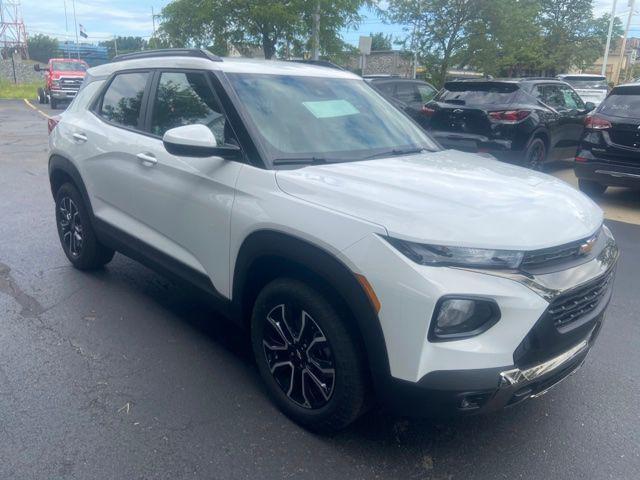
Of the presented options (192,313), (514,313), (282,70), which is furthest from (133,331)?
(514,313)

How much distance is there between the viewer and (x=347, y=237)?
256 cm

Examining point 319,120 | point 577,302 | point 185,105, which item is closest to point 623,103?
point 319,120

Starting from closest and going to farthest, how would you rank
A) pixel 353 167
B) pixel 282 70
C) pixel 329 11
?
pixel 353 167 → pixel 282 70 → pixel 329 11

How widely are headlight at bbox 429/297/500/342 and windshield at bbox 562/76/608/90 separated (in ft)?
73.6

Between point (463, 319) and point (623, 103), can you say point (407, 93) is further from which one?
point (463, 319)

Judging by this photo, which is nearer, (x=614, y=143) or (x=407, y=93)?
(x=614, y=143)

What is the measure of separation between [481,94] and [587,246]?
752 centimetres

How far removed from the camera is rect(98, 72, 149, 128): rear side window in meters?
4.24

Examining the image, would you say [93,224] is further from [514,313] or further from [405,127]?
[514,313]

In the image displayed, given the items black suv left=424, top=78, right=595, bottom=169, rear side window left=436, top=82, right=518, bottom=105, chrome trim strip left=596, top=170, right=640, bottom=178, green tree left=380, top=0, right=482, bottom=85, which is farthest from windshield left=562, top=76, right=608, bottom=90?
chrome trim strip left=596, top=170, right=640, bottom=178

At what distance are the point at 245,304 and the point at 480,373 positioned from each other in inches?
56.1

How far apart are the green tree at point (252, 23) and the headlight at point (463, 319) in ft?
39.6

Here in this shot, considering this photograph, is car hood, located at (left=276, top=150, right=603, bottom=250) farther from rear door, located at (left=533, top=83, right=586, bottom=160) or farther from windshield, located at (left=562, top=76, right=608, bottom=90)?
windshield, located at (left=562, top=76, right=608, bottom=90)

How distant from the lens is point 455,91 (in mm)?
10047
